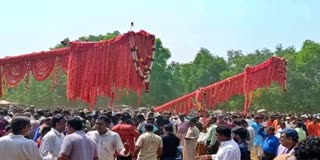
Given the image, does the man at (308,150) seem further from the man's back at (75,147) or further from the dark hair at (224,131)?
the man's back at (75,147)

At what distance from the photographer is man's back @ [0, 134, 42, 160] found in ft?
22.5

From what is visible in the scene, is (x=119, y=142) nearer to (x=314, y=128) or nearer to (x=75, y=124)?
(x=75, y=124)

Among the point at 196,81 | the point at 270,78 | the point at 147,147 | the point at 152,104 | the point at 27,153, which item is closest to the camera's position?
the point at 27,153

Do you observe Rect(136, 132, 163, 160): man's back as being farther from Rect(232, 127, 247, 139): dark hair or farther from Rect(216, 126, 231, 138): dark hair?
Rect(216, 126, 231, 138): dark hair

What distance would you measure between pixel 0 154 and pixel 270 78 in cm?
2474

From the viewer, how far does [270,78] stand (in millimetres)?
30375

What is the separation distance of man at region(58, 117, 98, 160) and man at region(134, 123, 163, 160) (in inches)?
121

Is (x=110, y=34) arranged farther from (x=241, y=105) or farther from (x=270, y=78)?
(x=270, y=78)

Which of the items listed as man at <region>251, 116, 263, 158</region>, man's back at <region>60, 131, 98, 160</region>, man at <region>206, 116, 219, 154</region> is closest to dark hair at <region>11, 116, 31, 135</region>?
man's back at <region>60, 131, 98, 160</region>

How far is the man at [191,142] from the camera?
15.6 metres

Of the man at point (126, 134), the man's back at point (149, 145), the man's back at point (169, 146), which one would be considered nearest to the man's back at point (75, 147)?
the man's back at point (149, 145)

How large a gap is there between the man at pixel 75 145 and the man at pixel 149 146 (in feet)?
10.1

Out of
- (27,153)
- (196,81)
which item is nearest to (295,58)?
(196,81)

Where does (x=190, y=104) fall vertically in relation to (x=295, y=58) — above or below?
below
